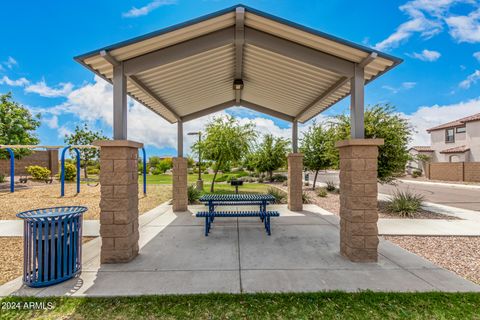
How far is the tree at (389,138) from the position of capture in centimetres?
951

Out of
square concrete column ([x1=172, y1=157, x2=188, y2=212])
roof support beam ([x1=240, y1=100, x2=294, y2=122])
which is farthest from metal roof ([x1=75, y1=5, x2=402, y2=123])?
square concrete column ([x1=172, y1=157, x2=188, y2=212])

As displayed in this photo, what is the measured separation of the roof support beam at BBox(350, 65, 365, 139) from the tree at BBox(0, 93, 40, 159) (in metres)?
21.1

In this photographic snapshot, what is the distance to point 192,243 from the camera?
5.18m

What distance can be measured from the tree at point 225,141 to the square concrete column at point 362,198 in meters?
10.1

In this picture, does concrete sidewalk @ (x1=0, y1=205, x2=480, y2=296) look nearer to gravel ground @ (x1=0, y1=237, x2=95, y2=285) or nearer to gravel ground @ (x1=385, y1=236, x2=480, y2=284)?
gravel ground @ (x1=385, y1=236, x2=480, y2=284)

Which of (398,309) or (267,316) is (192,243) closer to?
(267,316)

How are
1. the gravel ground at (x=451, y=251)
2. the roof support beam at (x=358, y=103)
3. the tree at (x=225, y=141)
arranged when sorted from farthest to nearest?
the tree at (x=225, y=141), the roof support beam at (x=358, y=103), the gravel ground at (x=451, y=251)

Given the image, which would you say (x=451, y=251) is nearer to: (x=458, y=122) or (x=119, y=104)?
(x=119, y=104)

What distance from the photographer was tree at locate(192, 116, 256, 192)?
1395 cm

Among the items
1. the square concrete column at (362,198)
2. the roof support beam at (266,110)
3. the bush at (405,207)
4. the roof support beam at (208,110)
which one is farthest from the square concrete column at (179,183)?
the bush at (405,207)

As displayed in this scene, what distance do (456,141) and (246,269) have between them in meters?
35.9

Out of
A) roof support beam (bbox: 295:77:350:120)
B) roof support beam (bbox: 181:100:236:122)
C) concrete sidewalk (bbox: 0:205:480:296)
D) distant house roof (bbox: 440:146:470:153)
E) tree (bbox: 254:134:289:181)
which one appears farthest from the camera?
distant house roof (bbox: 440:146:470:153)

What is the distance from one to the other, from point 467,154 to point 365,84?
103 ft

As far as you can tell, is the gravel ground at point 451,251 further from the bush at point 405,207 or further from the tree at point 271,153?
the tree at point 271,153
